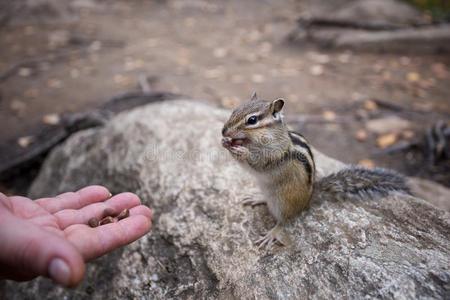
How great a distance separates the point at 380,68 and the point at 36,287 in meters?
5.95

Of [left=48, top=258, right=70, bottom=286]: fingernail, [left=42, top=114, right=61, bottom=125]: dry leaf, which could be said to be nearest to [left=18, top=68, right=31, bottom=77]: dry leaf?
[left=42, top=114, right=61, bottom=125]: dry leaf

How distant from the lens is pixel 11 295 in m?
2.64

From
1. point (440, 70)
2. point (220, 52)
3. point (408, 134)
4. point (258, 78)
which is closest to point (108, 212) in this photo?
point (408, 134)

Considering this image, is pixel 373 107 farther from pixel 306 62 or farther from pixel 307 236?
pixel 307 236

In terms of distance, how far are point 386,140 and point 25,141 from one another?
14.4ft

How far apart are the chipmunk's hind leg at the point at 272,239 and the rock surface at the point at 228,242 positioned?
5 centimetres

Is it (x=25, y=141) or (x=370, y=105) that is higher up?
(x=25, y=141)

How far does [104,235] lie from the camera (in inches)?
65.1

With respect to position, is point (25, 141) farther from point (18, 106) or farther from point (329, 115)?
point (329, 115)

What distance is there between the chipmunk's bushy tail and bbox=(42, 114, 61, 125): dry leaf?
161 inches

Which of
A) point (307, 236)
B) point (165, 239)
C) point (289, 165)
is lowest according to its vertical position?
point (165, 239)

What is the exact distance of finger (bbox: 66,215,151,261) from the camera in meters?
1.59

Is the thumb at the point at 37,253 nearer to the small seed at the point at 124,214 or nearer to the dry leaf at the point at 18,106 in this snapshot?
the small seed at the point at 124,214

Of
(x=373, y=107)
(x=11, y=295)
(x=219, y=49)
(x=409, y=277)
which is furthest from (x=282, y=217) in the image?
(x=219, y=49)
